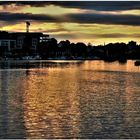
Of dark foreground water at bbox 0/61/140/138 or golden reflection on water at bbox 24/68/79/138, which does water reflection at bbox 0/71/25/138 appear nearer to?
dark foreground water at bbox 0/61/140/138

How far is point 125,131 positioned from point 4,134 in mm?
6433

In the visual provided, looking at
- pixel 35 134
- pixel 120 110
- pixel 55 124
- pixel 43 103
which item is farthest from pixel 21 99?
pixel 35 134

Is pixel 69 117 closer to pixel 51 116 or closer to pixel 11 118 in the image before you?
pixel 51 116

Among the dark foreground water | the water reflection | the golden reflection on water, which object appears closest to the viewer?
the water reflection

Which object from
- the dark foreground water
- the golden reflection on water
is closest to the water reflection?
the dark foreground water

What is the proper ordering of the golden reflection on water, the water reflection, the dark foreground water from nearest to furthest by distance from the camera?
1. the water reflection
2. the dark foreground water
3. the golden reflection on water

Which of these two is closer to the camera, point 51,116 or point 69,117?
point 69,117

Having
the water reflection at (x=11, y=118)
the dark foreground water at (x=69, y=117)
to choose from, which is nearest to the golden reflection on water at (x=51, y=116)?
the dark foreground water at (x=69, y=117)

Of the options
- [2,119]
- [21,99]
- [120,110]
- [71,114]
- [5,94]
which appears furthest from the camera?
[5,94]

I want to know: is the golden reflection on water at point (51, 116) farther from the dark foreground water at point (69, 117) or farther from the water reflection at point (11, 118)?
the water reflection at point (11, 118)

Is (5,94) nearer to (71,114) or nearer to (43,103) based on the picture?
(43,103)

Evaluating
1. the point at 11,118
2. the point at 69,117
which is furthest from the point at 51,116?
the point at 11,118

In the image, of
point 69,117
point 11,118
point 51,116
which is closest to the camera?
point 11,118

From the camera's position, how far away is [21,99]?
151ft
